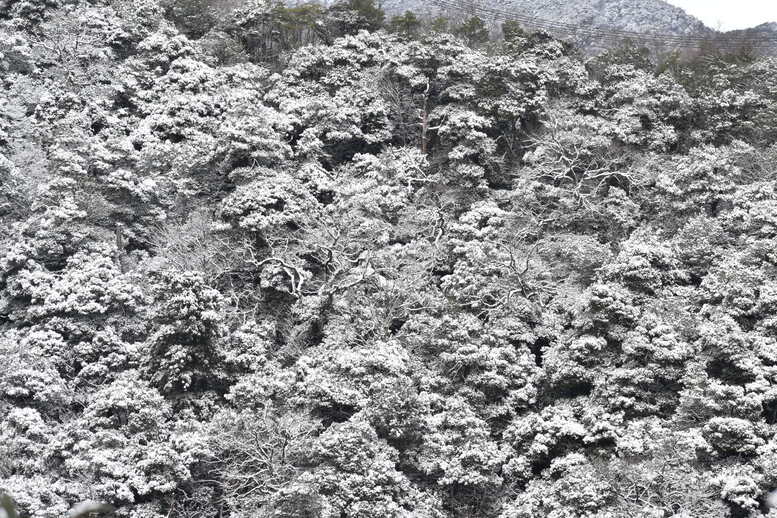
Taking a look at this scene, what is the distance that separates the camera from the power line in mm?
43281

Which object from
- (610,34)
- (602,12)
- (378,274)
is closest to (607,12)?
(602,12)

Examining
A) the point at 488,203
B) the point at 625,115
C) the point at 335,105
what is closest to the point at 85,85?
the point at 335,105

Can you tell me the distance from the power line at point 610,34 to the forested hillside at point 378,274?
16.2 ft

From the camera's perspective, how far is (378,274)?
25984 mm

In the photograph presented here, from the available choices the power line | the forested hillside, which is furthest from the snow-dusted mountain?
the forested hillside

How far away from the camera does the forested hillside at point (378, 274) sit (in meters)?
19.4

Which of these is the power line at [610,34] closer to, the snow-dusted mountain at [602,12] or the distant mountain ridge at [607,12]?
the snow-dusted mountain at [602,12]

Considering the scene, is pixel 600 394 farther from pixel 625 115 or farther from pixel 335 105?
pixel 335 105

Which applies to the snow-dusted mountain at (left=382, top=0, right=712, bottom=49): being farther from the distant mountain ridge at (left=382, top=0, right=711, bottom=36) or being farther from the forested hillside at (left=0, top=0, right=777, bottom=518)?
the forested hillside at (left=0, top=0, right=777, bottom=518)

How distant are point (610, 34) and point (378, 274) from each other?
27.5 m

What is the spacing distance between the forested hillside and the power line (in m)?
4.94

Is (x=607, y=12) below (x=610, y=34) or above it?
above

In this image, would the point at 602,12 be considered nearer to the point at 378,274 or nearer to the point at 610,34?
the point at 610,34

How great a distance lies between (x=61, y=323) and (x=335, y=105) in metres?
14.5
